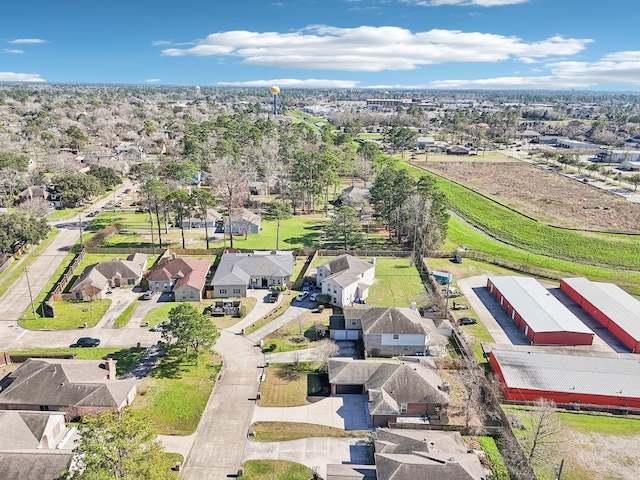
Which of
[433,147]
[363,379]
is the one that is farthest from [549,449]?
[433,147]

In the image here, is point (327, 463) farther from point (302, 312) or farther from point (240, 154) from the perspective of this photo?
point (240, 154)

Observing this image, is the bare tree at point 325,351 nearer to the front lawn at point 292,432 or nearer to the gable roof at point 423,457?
the front lawn at point 292,432

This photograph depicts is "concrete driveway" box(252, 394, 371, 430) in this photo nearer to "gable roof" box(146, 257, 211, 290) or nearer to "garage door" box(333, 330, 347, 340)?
"garage door" box(333, 330, 347, 340)

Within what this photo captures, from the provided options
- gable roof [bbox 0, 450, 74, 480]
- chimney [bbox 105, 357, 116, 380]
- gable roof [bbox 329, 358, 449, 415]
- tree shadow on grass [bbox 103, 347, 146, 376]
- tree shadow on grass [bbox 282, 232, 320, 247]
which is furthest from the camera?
tree shadow on grass [bbox 282, 232, 320, 247]

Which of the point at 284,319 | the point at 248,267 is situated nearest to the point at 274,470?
the point at 284,319

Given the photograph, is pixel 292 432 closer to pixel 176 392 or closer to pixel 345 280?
pixel 176 392

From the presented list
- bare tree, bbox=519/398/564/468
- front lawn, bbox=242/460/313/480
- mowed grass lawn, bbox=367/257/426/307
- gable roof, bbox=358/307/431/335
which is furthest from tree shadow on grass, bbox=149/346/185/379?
bare tree, bbox=519/398/564/468
